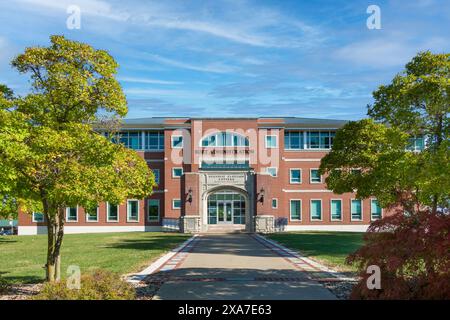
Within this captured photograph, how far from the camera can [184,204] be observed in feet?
144

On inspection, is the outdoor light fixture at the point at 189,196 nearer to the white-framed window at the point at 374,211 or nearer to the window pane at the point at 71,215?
the window pane at the point at 71,215

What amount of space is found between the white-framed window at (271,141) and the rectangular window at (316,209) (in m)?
6.96

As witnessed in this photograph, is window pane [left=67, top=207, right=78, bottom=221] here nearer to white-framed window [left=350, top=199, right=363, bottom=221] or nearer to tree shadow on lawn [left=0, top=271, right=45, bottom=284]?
white-framed window [left=350, top=199, right=363, bottom=221]

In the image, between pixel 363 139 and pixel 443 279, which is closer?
pixel 443 279

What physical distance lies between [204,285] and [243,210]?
34.8m

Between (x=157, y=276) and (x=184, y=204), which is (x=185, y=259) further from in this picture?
(x=184, y=204)

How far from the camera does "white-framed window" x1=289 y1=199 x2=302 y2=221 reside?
49.6 meters

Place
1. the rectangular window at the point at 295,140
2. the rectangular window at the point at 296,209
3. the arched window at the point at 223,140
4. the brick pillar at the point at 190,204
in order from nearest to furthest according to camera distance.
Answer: the brick pillar at the point at 190,204
the arched window at the point at 223,140
the rectangular window at the point at 296,209
the rectangular window at the point at 295,140

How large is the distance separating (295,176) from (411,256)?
135 ft

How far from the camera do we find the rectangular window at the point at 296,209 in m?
49.6

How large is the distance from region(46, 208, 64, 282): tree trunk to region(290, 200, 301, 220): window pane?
38.7 m

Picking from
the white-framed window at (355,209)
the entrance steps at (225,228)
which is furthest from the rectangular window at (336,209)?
the entrance steps at (225,228)

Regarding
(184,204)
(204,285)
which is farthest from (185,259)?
(184,204)

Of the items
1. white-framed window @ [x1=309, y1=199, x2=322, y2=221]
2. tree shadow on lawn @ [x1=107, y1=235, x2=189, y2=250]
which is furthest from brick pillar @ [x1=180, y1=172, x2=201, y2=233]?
white-framed window @ [x1=309, y1=199, x2=322, y2=221]
